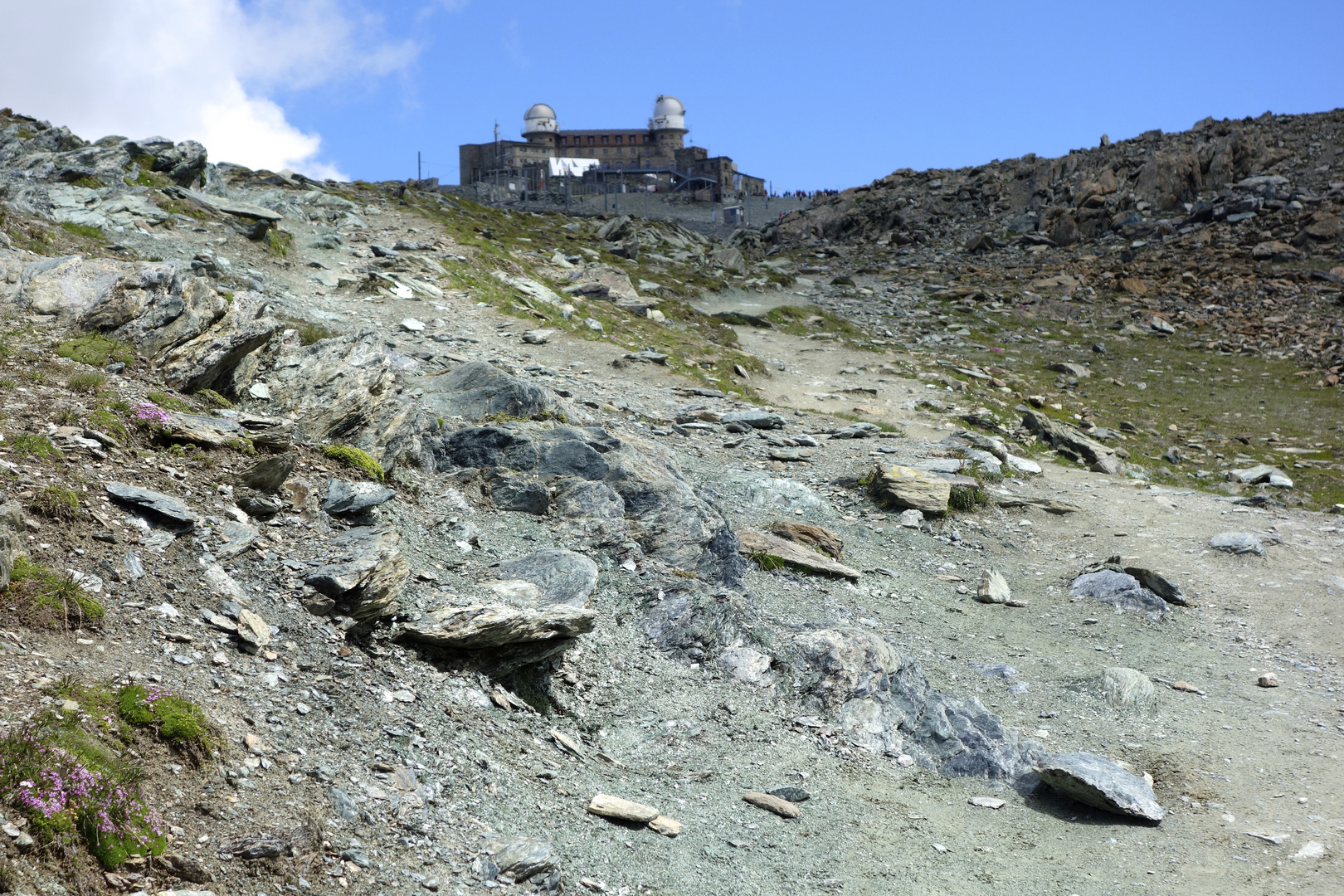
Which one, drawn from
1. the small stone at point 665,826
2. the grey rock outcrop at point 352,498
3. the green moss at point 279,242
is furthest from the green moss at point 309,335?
the green moss at point 279,242

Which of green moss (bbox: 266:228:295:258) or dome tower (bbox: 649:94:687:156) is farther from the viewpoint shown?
dome tower (bbox: 649:94:687:156)

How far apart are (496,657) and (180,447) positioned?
4.28 metres

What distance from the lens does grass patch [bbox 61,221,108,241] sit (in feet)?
78.6

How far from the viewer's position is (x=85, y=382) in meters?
10.8

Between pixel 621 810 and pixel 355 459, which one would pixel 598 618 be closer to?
pixel 621 810

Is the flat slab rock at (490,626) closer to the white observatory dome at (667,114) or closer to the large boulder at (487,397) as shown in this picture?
the large boulder at (487,397)

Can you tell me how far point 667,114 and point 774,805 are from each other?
385 feet

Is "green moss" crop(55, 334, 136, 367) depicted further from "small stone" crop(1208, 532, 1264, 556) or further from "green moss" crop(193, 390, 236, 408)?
"small stone" crop(1208, 532, 1264, 556)

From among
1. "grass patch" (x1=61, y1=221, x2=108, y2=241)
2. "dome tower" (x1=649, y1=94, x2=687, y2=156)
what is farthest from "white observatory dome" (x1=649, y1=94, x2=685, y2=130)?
"grass patch" (x1=61, y1=221, x2=108, y2=241)

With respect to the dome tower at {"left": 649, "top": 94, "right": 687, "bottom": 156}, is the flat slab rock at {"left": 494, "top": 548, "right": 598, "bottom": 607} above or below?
→ below

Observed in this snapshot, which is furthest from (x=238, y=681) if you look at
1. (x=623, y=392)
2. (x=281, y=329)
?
(x=623, y=392)

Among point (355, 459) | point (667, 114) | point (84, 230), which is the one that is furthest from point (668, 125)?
point (355, 459)

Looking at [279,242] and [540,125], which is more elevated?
[540,125]

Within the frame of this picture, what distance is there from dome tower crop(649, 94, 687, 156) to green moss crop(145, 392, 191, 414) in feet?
359
